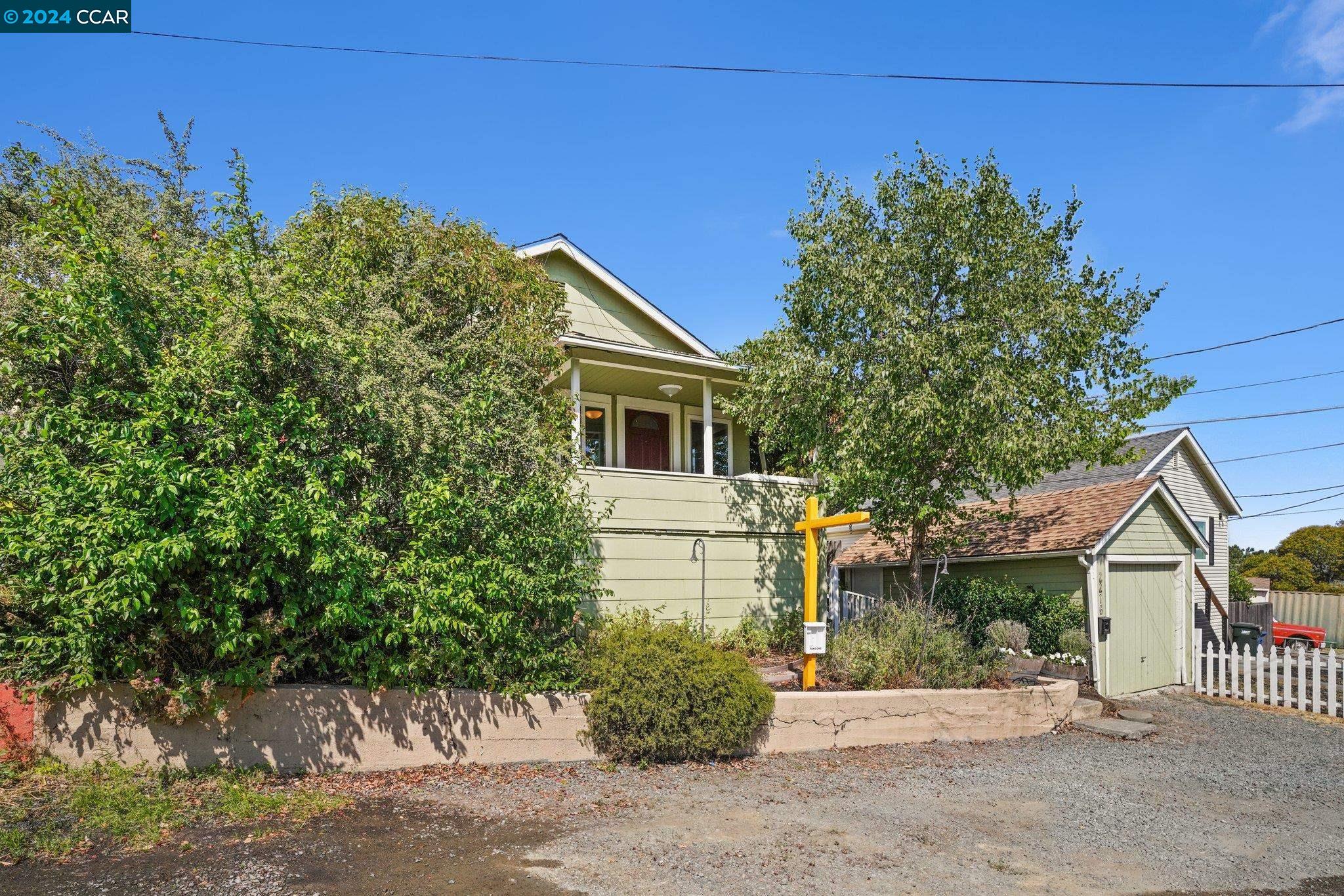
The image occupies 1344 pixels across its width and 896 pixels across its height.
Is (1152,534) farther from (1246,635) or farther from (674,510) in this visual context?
(674,510)

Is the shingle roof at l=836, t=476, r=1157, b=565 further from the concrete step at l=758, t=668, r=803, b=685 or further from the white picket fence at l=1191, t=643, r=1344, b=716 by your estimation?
the concrete step at l=758, t=668, r=803, b=685

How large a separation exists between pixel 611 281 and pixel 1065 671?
10.6 metres

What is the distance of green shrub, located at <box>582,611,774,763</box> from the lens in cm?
768

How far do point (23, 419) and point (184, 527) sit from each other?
1.56 meters

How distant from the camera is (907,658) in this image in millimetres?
9867

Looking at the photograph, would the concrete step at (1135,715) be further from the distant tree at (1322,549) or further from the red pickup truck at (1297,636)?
the distant tree at (1322,549)

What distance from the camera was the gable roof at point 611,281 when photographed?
589 inches

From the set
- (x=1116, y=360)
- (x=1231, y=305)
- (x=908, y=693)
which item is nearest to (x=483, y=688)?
(x=908, y=693)

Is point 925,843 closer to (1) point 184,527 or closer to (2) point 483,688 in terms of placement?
(2) point 483,688

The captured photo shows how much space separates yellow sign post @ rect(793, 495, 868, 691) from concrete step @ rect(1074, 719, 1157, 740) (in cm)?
376

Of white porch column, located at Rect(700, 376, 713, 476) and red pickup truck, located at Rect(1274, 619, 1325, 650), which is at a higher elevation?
white porch column, located at Rect(700, 376, 713, 476)

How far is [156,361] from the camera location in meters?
6.54

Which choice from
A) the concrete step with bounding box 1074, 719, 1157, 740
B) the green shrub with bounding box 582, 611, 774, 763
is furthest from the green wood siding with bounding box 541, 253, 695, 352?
the concrete step with bounding box 1074, 719, 1157, 740

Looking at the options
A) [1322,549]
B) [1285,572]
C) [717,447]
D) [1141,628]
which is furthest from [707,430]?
[1322,549]
